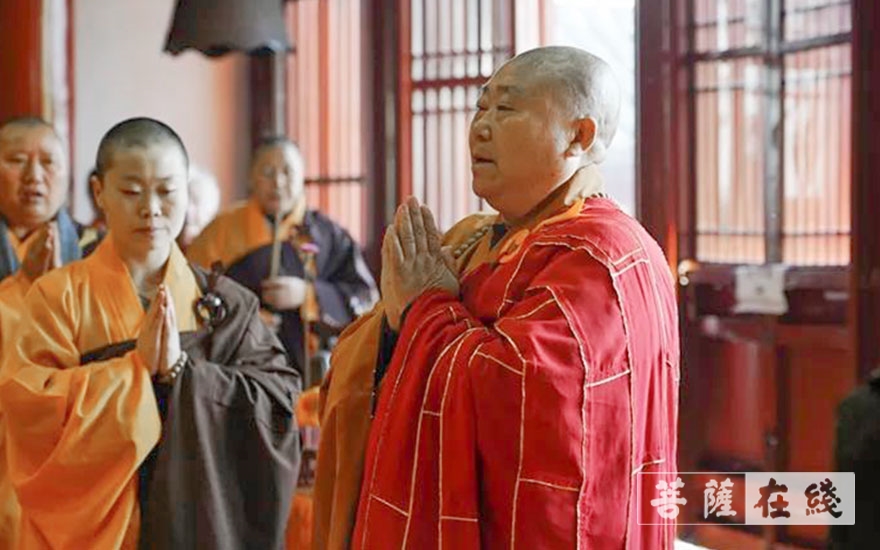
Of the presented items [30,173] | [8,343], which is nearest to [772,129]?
[30,173]

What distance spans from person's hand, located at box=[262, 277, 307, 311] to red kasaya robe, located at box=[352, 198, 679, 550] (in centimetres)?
281

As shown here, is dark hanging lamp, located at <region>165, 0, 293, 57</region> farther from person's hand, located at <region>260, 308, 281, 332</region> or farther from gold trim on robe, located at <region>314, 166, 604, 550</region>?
gold trim on robe, located at <region>314, 166, 604, 550</region>

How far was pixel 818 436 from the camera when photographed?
169 inches

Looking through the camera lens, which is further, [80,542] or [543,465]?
[80,542]

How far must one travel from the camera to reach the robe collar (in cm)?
265

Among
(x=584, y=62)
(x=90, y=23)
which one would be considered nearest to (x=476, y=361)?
(x=584, y=62)

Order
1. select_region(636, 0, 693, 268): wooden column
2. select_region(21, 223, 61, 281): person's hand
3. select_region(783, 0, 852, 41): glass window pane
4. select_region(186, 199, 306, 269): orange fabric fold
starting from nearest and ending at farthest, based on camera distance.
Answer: select_region(21, 223, 61, 281): person's hand, select_region(783, 0, 852, 41): glass window pane, select_region(636, 0, 693, 268): wooden column, select_region(186, 199, 306, 269): orange fabric fold

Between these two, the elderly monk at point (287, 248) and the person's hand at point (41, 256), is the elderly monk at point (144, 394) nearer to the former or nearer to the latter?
the person's hand at point (41, 256)

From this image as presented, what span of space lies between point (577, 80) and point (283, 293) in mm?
2922

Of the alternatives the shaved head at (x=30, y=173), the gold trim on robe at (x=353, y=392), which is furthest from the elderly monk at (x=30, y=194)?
the gold trim on robe at (x=353, y=392)

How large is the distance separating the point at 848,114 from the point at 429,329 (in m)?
2.63

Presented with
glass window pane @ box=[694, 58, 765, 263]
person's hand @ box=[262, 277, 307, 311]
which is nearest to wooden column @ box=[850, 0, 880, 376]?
glass window pane @ box=[694, 58, 765, 263]

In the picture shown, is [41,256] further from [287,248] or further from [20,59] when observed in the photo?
[287,248]

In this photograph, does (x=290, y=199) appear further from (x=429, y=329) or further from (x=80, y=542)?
(x=429, y=329)
